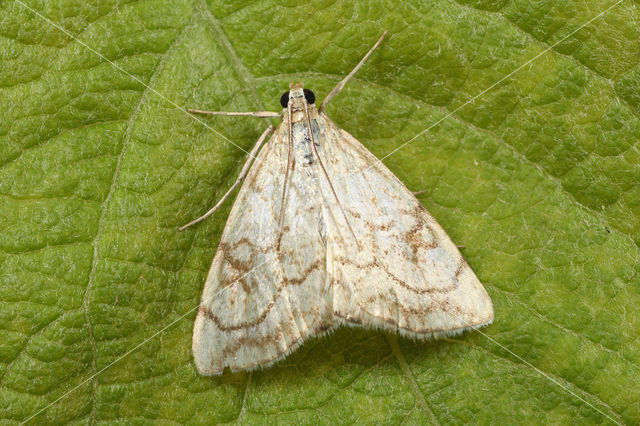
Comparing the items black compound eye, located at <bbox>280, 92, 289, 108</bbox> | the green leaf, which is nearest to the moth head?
black compound eye, located at <bbox>280, 92, 289, 108</bbox>

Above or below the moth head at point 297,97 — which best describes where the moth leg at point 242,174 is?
below

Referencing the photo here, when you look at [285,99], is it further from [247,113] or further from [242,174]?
[242,174]

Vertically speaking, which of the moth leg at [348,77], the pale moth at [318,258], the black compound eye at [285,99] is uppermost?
the moth leg at [348,77]

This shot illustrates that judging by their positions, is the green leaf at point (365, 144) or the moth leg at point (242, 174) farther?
the moth leg at point (242, 174)

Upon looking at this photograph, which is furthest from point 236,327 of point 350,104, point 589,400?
point 589,400

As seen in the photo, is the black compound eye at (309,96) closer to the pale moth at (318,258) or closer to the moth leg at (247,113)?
the pale moth at (318,258)

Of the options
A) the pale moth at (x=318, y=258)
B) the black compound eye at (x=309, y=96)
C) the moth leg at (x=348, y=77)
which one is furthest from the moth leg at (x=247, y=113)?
the moth leg at (x=348, y=77)

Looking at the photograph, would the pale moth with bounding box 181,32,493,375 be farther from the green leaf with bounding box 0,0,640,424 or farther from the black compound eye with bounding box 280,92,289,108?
the green leaf with bounding box 0,0,640,424
